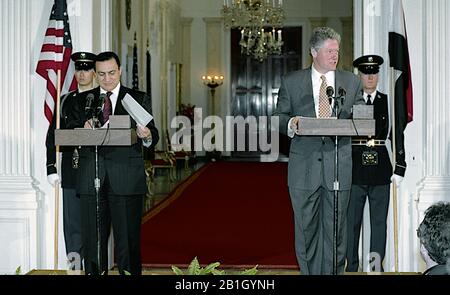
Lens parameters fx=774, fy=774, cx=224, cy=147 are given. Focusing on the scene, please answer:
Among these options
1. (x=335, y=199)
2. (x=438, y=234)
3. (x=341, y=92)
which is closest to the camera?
(x=438, y=234)

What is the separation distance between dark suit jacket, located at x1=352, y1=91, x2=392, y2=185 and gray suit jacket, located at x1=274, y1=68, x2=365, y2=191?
78 cm

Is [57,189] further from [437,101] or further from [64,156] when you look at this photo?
[437,101]

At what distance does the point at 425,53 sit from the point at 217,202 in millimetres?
6736

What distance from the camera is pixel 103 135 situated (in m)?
5.29

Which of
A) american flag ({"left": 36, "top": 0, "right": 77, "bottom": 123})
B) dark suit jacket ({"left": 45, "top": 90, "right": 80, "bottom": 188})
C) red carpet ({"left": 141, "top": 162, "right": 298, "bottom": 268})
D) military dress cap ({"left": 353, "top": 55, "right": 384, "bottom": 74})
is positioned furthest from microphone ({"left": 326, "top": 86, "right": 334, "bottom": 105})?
red carpet ({"left": 141, "top": 162, "right": 298, "bottom": 268})

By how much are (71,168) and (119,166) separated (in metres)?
0.94

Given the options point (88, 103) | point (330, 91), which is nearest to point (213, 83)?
point (88, 103)

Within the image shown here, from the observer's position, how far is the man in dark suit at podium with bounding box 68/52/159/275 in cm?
575

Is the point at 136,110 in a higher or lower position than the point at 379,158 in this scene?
higher

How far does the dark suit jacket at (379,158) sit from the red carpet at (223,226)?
155cm

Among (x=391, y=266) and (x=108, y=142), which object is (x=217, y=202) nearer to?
(x=391, y=266)

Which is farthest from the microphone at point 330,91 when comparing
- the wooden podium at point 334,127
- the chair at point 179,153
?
the chair at point 179,153

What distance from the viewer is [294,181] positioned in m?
5.79
